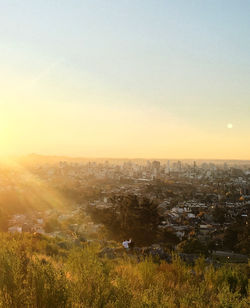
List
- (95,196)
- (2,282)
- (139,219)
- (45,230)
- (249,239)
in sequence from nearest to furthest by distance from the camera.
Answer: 1. (2,282)
2. (249,239)
3. (139,219)
4. (45,230)
5. (95,196)

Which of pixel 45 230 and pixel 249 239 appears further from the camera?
pixel 45 230

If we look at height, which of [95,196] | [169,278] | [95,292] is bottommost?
[95,196]

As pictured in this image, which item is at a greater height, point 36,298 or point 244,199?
point 36,298

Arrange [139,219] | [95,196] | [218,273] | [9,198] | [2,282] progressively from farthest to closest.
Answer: [95,196] → [9,198] → [139,219] → [218,273] → [2,282]

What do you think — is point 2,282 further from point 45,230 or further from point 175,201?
point 175,201

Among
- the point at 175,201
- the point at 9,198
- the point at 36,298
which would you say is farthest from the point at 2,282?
the point at 175,201

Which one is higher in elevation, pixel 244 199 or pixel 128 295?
pixel 128 295

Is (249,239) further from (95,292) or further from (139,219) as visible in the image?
(95,292)

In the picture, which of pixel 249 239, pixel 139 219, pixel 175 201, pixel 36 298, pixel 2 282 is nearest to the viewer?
pixel 36 298

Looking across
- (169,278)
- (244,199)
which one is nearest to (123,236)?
(169,278)

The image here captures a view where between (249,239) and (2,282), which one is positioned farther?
(249,239)
